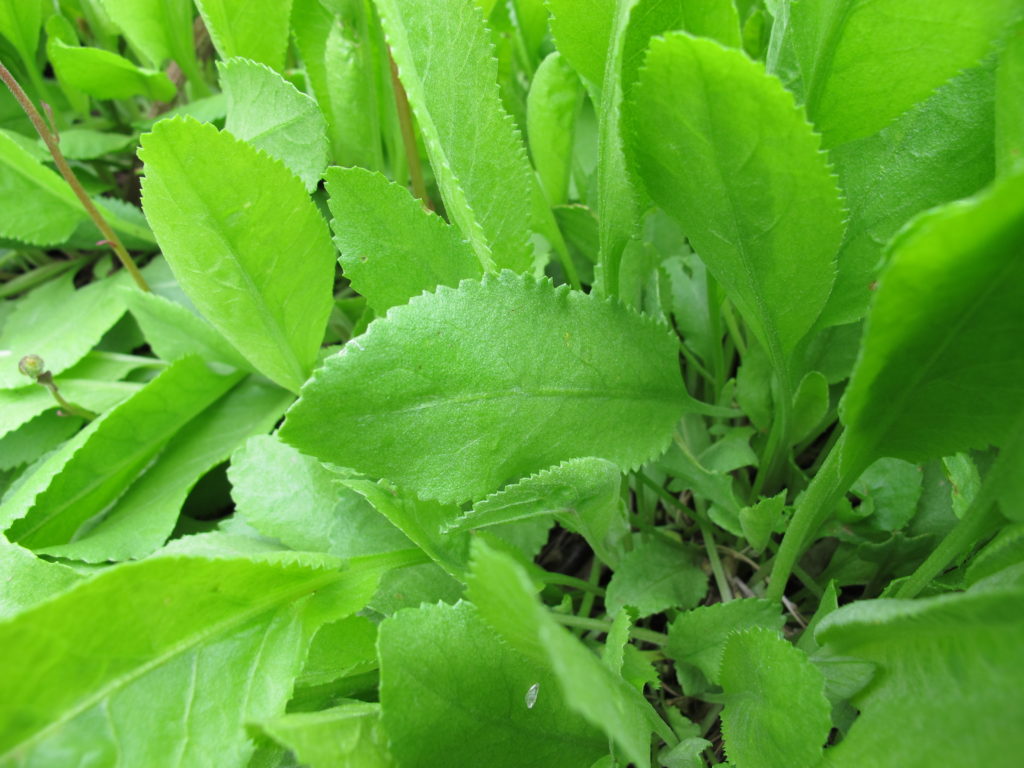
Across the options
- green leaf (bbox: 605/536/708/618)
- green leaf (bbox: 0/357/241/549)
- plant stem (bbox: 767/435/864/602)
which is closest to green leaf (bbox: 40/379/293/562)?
green leaf (bbox: 0/357/241/549)

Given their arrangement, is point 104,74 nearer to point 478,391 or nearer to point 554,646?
point 478,391

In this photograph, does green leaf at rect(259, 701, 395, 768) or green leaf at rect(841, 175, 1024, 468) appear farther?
green leaf at rect(259, 701, 395, 768)

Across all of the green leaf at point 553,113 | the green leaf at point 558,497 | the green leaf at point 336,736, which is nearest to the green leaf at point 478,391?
the green leaf at point 558,497

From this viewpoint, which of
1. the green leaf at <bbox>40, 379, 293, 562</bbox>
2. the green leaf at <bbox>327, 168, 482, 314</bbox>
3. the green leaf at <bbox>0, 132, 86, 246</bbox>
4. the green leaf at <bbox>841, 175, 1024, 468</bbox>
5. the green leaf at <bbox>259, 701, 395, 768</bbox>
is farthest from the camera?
the green leaf at <bbox>0, 132, 86, 246</bbox>

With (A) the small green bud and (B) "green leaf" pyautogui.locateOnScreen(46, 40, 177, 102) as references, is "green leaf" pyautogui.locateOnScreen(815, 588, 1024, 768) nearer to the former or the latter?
(A) the small green bud

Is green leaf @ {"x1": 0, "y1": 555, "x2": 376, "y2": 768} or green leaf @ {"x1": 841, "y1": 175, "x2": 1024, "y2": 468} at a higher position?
green leaf @ {"x1": 841, "y1": 175, "x2": 1024, "y2": 468}

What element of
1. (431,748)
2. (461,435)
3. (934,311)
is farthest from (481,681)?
(934,311)

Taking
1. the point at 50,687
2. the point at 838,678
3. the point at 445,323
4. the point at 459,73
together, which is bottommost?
the point at 838,678

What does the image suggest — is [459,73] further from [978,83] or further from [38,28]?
[38,28]
